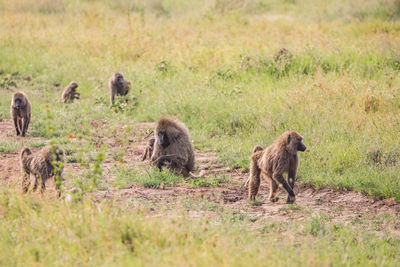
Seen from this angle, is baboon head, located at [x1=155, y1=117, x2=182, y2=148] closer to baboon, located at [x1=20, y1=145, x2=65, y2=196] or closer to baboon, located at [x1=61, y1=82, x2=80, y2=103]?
baboon, located at [x1=20, y1=145, x2=65, y2=196]

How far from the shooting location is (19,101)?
10844 millimetres

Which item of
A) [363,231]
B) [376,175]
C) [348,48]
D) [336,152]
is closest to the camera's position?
[363,231]

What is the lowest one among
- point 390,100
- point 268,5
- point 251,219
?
point 251,219

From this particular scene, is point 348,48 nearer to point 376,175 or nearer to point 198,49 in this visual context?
point 198,49

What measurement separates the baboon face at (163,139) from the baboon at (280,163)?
4.98ft

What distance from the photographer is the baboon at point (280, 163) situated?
6.98m

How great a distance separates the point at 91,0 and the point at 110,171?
2083 centimetres

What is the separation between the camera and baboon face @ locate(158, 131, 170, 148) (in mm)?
8086

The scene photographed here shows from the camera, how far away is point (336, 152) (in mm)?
8297

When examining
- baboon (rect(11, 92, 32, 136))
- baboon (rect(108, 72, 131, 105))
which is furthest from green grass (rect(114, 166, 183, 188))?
baboon (rect(108, 72, 131, 105))

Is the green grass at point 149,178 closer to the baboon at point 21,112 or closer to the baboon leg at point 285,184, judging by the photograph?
the baboon leg at point 285,184

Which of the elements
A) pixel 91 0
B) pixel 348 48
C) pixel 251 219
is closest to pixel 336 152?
pixel 251 219

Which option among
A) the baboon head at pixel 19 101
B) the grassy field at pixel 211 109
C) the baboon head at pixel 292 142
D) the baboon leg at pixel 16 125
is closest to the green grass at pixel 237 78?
the grassy field at pixel 211 109

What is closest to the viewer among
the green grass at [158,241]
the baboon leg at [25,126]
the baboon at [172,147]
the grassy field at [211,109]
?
the green grass at [158,241]
